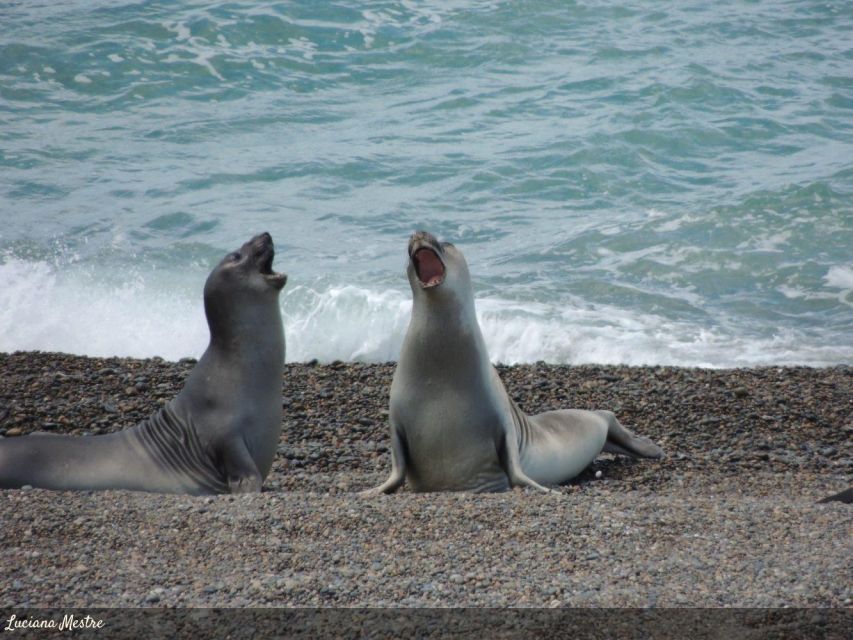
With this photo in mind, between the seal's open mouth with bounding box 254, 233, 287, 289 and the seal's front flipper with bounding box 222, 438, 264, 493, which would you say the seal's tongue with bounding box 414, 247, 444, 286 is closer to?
the seal's open mouth with bounding box 254, 233, 287, 289

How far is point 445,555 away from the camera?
447cm

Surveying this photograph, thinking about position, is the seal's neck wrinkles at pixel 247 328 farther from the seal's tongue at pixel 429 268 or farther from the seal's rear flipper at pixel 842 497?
the seal's rear flipper at pixel 842 497

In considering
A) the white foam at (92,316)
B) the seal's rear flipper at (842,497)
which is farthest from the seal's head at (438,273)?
the white foam at (92,316)

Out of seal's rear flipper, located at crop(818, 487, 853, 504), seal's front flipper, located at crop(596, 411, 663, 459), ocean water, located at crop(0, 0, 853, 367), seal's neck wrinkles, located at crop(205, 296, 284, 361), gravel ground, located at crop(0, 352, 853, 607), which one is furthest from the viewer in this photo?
ocean water, located at crop(0, 0, 853, 367)

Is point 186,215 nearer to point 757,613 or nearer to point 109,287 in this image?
point 109,287

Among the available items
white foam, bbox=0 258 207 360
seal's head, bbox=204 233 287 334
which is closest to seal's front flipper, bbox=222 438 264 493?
seal's head, bbox=204 233 287 334

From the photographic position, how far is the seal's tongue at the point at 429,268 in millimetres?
6023

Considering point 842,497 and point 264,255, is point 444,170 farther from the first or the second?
point 842,497

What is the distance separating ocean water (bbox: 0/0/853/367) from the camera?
38.9 feet

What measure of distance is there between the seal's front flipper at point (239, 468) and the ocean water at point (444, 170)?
5.02 meters

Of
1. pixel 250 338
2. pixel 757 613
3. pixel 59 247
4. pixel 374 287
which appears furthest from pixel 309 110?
pixel 757 613

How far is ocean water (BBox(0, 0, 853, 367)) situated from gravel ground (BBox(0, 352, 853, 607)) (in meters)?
3.70

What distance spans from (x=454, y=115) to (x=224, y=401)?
1274 cm

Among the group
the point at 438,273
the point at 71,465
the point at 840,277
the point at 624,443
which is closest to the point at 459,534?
the point at 438,273
